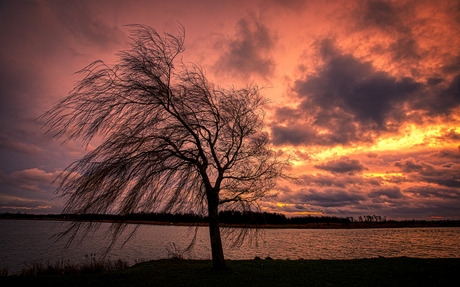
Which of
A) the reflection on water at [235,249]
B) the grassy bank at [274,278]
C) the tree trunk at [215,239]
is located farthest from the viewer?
the reflection on water at [235,249]

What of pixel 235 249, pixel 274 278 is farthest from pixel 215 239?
pixel 235 249

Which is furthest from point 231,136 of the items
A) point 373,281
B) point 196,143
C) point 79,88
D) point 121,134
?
point 373,281

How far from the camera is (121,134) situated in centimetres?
619

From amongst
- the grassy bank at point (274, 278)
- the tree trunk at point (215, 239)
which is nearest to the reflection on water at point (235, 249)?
the tree trunk at point (215, 239)

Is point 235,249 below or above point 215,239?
below

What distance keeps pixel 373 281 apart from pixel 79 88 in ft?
38.1

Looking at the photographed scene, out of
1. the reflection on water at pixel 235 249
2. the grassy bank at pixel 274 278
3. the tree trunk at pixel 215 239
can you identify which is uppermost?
the tree trunk at pixel 215 239

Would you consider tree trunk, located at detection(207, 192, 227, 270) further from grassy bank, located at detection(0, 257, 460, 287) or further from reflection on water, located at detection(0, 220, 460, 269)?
reflection on water, located at detection(0, 220, 460, 269)

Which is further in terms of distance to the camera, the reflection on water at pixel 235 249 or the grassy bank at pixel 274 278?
the reflection on water at pixel 235 249

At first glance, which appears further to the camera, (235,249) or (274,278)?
(235,249)

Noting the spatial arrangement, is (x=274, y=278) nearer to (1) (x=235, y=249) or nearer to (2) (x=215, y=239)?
(2) (x=215, y=239)

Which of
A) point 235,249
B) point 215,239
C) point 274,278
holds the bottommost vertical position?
point 235,249

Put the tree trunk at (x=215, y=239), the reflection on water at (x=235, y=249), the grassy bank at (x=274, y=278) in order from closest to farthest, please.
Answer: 1. the grassy bank at (x=274, y=278)
2. the tree trunk at (x=215, y=239)
3. the reflection on water at (x=235, y=249)

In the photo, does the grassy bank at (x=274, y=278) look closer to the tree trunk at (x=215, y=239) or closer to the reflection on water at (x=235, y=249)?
the tree trunk at (x=215, y=239)
